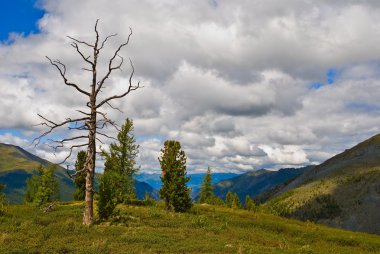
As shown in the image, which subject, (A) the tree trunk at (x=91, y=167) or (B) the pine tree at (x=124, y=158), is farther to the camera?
(B) the pine tree at (x=124, y=158)

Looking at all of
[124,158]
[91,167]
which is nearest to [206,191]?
[124,158]

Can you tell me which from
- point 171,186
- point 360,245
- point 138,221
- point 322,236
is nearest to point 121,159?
point 171,186

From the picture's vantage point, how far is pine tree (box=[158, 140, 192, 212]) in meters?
39.5

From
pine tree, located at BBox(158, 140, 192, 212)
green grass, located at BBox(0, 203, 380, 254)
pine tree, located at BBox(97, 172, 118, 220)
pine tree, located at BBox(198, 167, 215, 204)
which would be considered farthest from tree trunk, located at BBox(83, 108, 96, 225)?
pine tree, located at BBox(198, 167, 215, 204)

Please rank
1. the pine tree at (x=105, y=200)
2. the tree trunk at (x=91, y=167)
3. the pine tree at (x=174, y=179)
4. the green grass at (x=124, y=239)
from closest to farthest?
the green grass at (x=124, y=239) → the tree trunk at (x=91, y=167) → the pine tree at (x=105, y=200) → the pine tree at (x=174, y=179)

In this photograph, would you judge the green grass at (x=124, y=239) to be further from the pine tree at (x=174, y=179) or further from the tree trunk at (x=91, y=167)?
the pine tree at (x=174, y=179)

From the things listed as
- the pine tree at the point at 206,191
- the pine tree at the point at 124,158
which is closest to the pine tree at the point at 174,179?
the pine tree at the point at 124,158

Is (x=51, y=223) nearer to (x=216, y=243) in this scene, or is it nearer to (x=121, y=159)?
(x=216, y=243)

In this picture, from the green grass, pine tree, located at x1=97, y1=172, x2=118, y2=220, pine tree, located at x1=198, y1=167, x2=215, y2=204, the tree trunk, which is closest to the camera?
the green grass

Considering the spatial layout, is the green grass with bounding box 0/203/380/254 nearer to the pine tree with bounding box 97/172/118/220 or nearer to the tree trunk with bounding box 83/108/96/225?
the pine tree with bounding box 97/172/118/220

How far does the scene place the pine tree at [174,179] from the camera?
3953cm

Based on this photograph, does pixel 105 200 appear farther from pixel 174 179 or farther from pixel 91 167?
pixel 174 179

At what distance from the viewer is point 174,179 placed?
1582 inches

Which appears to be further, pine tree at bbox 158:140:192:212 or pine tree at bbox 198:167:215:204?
pine tree at bbox 198:167:215:204
